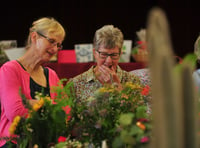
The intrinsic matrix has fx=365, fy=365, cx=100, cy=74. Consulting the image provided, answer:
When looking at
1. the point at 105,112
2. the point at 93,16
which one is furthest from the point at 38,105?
the point at 93,16

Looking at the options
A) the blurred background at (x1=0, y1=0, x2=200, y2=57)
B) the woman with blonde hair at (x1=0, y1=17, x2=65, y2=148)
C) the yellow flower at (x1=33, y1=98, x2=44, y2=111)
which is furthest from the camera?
the blurred background at (x1=0, y1=0, x2=200, y2=57)

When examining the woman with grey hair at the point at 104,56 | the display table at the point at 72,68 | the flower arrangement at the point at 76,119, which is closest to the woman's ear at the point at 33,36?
the woman with grey hair at the point at 104,56

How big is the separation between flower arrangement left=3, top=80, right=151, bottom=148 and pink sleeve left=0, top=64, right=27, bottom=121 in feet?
0.95

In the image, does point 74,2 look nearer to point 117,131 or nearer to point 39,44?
point 39,44

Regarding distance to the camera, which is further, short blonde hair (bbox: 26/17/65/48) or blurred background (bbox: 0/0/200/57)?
blurred background (bbox: 0/0/200/57)

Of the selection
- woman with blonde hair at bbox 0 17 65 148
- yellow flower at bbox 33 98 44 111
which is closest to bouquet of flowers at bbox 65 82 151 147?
yellow flower at bbox 33 98 44 111

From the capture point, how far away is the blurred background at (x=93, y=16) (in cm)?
433

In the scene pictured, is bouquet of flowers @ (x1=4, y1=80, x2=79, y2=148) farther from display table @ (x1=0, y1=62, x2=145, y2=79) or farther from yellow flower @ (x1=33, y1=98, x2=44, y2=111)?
display table @ (x1=0, y1=62, x2=145, y2=79)

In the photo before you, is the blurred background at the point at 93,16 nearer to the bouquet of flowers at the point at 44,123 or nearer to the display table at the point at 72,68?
the display table at the point at 72,68

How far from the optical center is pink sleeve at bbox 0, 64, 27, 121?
4.55ft

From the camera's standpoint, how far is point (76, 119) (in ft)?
3.69

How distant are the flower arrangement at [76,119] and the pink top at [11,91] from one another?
284mm

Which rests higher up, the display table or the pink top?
the pink top

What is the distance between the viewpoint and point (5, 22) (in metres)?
4.32
